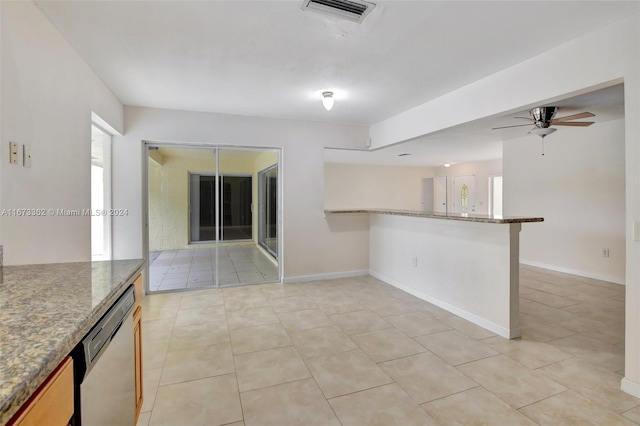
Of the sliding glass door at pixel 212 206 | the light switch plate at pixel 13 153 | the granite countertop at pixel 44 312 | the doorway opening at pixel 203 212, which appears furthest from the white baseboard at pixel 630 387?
the sliding glass door at pixel 212 206

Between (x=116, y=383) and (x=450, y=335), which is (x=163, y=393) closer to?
(x=116, y=383)

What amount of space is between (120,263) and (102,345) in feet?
2.54

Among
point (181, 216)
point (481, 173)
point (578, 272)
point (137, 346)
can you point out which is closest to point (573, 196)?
point (578, 272)

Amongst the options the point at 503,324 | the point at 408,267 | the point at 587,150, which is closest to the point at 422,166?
the point at 587,150

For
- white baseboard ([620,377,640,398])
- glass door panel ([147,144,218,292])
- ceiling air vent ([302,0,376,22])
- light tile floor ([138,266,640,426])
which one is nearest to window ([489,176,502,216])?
light tile floor ([138,266,640,426])

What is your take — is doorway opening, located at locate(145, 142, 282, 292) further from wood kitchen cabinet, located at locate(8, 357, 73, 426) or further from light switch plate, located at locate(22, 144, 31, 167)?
wood kitchen cabinet, located at locate(8, 357, 73, 426)

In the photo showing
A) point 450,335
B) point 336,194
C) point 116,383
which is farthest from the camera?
point 336,194

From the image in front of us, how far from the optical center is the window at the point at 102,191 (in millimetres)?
3742

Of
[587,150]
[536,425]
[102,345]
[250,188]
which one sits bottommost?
[536,425]

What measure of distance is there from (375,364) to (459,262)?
161cm

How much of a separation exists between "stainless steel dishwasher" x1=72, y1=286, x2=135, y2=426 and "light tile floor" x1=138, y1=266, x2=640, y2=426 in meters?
0.61

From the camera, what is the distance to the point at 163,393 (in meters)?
2.05

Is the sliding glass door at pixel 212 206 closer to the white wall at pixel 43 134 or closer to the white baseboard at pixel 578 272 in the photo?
the white wall at pixel 43 134

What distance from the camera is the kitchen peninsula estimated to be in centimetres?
290
